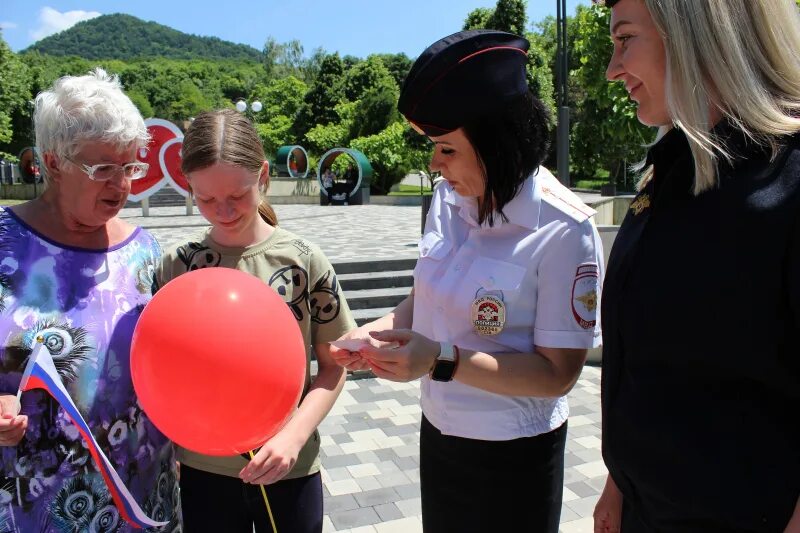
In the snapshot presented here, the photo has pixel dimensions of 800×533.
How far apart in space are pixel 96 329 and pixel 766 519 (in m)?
1.55

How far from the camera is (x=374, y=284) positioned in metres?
8.17

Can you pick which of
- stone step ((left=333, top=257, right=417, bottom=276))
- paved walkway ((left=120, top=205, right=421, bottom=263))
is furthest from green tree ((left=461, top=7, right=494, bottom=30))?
stone step ((left=333, top=257, right=417, bottom=276))

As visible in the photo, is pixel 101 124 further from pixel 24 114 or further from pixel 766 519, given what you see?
pixel 24 114

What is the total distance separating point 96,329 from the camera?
1.64 metres

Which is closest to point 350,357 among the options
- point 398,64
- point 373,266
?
point 373,266

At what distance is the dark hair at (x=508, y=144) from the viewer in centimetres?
153

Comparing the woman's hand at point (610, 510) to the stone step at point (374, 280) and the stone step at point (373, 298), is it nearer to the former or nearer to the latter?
the stone step at point (373, 298)

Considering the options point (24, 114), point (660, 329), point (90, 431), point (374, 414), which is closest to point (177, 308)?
point (90, 431)

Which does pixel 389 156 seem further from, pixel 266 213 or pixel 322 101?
pixel 266 213

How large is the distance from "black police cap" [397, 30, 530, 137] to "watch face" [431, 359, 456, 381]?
1.84ft

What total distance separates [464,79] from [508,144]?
0.62 feet

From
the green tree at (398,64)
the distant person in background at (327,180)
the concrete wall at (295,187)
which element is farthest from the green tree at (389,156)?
the green tree at (398,64)

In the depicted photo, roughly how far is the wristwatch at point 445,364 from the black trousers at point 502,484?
248 mm

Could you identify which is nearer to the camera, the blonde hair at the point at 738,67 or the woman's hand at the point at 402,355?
the blonde hair at the point at 738,67
